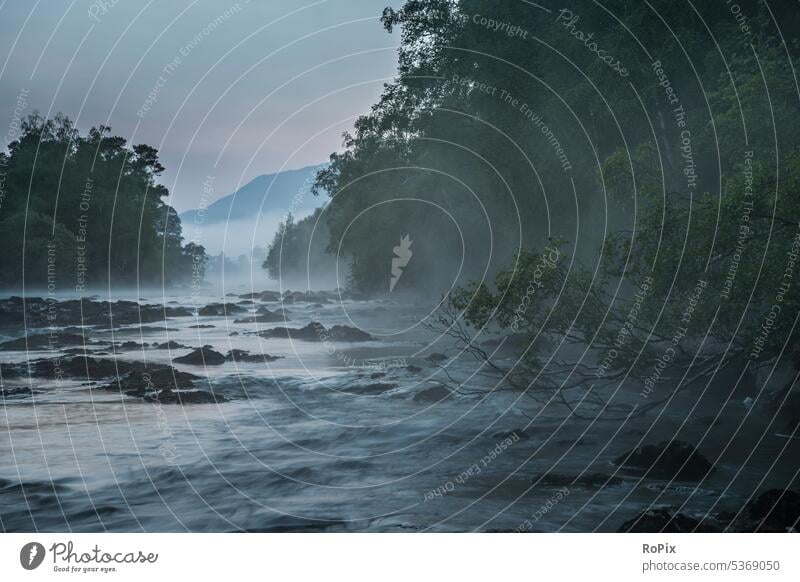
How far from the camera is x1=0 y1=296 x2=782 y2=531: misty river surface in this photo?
711 inches

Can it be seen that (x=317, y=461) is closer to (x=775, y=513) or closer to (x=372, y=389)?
(x=372, y=389)

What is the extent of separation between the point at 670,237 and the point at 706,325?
9.96 feet

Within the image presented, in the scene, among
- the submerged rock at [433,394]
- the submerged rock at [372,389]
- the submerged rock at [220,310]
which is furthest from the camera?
the submerged rock at [220,310]

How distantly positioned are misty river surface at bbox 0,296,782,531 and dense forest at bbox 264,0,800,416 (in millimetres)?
2347

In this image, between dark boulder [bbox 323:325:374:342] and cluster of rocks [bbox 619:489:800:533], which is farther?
dark boulder [bbox 323:325:374:342]

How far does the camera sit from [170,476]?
2191 cm

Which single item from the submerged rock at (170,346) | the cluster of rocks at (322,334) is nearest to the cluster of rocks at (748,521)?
the submerged rock at (170,346)

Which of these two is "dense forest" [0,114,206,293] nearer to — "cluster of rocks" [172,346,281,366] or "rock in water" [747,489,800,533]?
"cluster of rocks" [172,346,281,366]

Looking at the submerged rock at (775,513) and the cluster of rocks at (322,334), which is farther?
the cluster of rocks at (322,334)

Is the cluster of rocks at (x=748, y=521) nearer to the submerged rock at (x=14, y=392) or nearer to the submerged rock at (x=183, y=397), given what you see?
the submerged rock at (x=183, y=397)

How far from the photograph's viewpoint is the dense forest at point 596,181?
2214 cm
